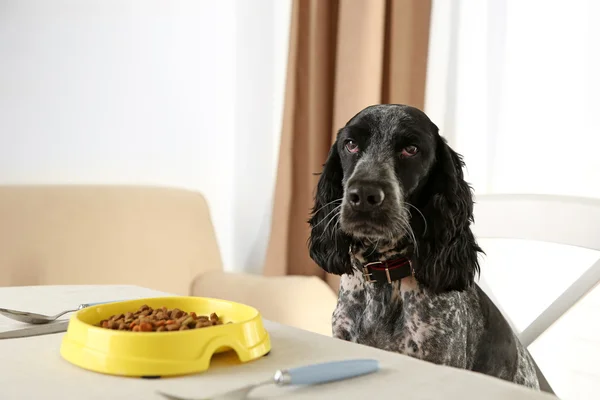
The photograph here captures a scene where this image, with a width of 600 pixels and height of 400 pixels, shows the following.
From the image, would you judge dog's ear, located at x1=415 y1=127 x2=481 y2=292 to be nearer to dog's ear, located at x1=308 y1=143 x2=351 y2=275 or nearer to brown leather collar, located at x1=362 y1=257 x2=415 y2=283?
brown leather collar, located at x1=362 y1=257 x2=415 y2=283

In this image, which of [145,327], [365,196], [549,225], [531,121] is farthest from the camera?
[531,121]

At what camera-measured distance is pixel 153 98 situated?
3.06 meters

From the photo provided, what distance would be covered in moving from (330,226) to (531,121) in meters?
1.22

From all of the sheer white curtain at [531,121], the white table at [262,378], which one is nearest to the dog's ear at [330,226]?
the white table at [262,378]

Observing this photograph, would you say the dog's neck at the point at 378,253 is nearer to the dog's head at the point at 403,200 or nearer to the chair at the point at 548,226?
the dog's head at the point at 403,200

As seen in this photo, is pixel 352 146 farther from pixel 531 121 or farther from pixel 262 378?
pixel 531 121

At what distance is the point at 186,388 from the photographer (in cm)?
67

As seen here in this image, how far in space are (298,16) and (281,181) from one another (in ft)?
2.50

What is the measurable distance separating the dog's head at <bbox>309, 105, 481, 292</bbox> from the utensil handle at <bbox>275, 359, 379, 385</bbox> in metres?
0.70

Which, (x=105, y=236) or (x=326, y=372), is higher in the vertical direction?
(x=326, y=372)

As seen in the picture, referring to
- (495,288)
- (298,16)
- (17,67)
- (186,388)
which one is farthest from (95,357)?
(298,16)

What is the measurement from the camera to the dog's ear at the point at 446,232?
1434 mm

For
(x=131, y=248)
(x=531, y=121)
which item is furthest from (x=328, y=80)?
(x=131, y=248)

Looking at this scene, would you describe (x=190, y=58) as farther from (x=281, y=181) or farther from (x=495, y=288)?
(x=495, y=288)
